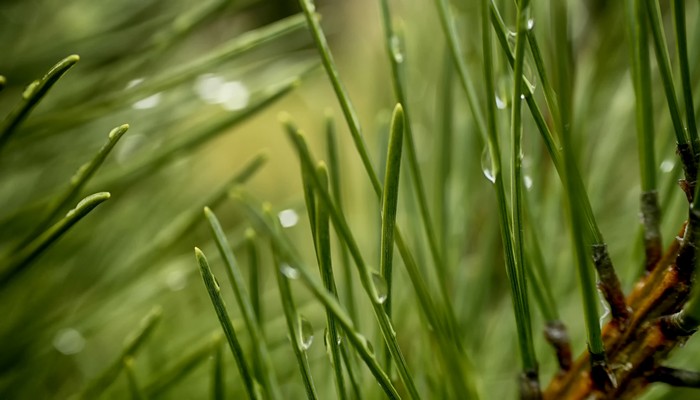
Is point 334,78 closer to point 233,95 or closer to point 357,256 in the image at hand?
point 357,256

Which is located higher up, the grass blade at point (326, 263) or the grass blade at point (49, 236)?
the grass blade at point (49, 236)

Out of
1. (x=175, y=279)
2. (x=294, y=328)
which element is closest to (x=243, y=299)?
(x=294, y=328)

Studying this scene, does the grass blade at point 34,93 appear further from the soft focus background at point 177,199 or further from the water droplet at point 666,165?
the water droplet at point 666,165

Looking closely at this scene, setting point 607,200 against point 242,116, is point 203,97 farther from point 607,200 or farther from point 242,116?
point 607,200

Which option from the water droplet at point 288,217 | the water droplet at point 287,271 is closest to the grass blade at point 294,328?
the water droplet at point 287,271

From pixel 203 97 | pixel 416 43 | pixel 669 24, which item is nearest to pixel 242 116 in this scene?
pixel 203 97

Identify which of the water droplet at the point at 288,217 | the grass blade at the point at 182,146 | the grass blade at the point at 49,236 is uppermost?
the grass blade at the point at 49,236

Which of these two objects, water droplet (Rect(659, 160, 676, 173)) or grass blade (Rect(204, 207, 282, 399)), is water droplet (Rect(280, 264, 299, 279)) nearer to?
grass blade (Rect(204, 207, 282, 399))
